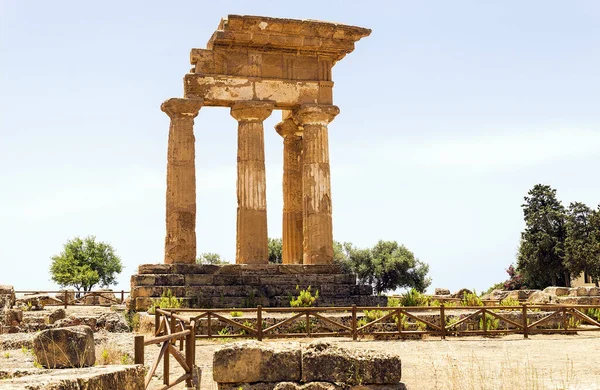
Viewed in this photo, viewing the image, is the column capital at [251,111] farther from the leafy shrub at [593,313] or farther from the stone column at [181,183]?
the leafy shrub at [593,313]

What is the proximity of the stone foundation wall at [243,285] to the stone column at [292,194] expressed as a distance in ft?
10.2

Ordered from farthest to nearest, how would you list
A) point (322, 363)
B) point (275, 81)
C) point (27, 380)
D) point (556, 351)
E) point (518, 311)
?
point (275, 81) → point (518, 311) → point (556, 351) → point (322, 363) → point (27, 380)

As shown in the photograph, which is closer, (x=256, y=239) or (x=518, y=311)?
(x=518, y=311)

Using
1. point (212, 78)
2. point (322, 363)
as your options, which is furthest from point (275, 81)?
point (322, 363)

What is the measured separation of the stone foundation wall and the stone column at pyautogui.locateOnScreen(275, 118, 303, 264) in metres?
3.10

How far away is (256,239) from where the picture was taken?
24219 mm

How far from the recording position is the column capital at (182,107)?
936 inches

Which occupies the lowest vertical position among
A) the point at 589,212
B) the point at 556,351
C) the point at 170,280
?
the point at 556,351

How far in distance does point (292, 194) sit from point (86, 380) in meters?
19.9

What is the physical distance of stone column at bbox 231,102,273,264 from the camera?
79.2 ft

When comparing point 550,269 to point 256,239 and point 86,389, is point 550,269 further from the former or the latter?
point 86,389

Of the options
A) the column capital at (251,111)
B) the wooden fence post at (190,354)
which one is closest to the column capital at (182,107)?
the column capital at (251,111)

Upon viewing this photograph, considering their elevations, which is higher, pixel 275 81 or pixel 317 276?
pixel 275 81

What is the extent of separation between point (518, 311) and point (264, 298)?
24.7 ft
